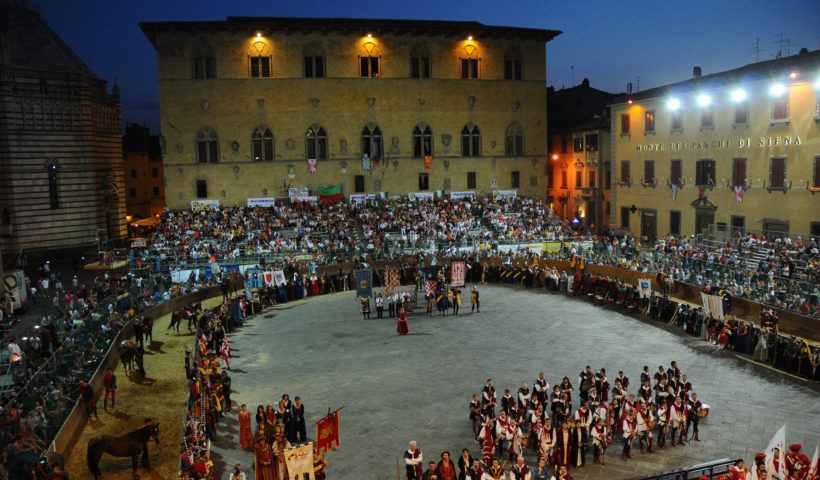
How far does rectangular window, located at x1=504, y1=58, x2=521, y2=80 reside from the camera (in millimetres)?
54375

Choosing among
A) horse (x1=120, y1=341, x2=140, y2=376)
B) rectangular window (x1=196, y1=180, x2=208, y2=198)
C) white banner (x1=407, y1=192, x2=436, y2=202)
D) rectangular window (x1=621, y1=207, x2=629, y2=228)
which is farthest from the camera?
white banner (x1=407, y1=192, x2=436, y2=202)

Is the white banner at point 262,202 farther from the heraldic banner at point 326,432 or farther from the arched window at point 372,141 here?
the heraldic banner at point 326,432

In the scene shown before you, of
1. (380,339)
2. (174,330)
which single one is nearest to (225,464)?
(380,339)

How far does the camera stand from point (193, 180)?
49312 mm

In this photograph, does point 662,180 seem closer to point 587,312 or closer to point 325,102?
point 587,312

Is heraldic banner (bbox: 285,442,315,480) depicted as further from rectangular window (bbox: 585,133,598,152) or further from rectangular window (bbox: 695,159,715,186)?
rectangular window (bbox: 585,133,598,152)

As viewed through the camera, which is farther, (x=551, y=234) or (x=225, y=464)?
(x=551, y=234)

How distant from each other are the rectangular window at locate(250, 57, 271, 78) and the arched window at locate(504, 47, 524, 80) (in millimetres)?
20112

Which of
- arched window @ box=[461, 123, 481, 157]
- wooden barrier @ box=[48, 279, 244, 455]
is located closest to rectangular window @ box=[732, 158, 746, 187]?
arched window @ box=[461, 123, 481, 157]

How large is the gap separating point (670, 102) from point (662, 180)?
5370mm

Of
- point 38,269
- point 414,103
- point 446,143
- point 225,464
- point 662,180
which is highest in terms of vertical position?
point 414,103

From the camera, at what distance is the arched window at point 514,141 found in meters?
54.8

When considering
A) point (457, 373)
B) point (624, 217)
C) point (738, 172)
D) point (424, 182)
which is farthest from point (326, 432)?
point (424, 182)

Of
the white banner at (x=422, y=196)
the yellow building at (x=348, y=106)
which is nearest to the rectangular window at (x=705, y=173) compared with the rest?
the yellow building at (x=348, y=106)
